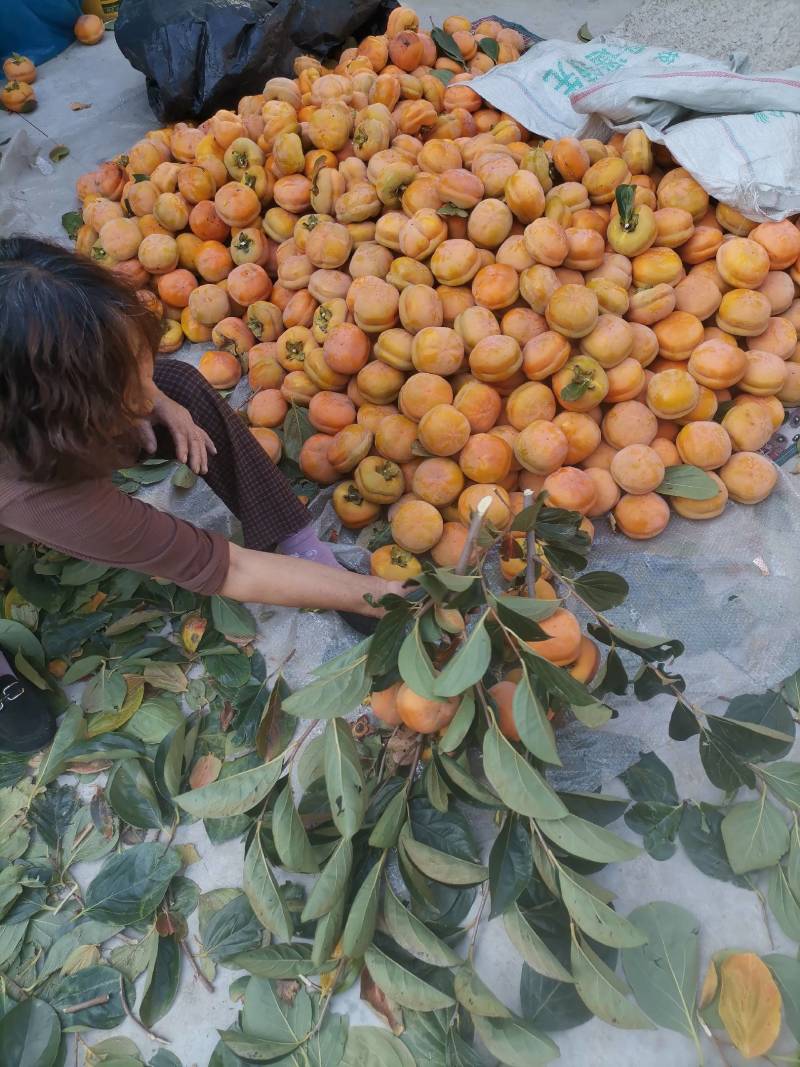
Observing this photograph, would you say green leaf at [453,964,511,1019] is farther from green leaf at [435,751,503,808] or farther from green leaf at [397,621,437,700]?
green leaf at [397,621,437,700]

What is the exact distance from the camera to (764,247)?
75.4 inches

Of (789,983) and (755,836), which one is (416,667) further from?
(789,983)

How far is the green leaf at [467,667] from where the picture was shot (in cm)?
105

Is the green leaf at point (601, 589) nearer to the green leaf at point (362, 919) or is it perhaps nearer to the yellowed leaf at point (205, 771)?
the green leaf at point (362, 919)

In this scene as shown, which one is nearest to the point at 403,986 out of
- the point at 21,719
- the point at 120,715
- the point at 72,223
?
the point at 120,715

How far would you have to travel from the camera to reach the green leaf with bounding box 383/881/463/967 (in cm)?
121

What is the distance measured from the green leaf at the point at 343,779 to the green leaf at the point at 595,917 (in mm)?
354

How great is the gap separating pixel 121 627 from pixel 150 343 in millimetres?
792

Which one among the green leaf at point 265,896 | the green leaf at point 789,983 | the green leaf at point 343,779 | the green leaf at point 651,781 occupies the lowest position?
the green leaf at point 789,983

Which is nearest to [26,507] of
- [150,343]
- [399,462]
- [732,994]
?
[150,343]

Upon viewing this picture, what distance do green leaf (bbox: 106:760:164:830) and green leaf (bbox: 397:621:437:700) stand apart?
75 cm

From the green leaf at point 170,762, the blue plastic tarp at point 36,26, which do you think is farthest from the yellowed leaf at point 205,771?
the blue plastic tarp at point 36,26

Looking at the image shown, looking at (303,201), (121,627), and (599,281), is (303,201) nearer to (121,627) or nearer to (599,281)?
(599,281)

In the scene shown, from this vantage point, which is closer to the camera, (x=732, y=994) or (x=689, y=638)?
(x=732, y=994)
